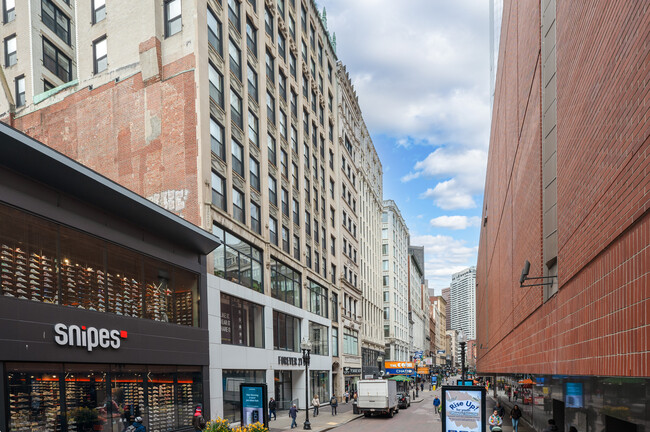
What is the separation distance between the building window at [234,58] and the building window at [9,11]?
1612 cm

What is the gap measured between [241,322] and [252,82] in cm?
1598

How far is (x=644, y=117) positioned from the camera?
6855mm

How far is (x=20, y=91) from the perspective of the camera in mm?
36312

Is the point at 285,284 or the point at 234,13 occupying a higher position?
the point at 234,13

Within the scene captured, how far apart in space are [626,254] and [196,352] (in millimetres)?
21222

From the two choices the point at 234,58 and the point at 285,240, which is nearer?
the point at 234,58

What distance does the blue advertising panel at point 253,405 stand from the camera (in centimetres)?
1876

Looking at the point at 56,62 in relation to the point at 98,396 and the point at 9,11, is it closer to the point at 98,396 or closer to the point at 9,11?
the point at 9,11

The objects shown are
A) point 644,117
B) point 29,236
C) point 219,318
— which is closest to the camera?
point 644,117

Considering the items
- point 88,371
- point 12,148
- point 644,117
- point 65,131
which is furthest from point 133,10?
point 644,117

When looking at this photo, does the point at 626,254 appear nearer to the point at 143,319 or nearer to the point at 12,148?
the point at 12,148

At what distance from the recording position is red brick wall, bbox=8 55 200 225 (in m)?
27.6

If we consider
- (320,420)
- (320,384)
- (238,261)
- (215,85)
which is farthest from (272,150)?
(320,384)

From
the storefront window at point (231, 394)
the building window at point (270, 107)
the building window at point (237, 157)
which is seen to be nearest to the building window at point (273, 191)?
the building window at point (270, 107)
